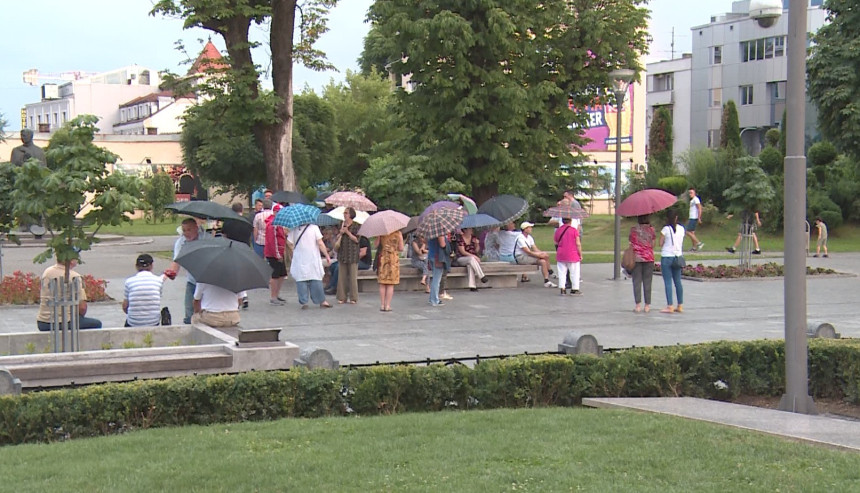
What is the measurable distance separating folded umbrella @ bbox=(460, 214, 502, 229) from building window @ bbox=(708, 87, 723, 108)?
56.0m

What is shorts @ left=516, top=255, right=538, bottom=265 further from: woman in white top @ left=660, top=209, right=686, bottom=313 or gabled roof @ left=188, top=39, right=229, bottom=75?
gabled roof @ left=188, top=39, right=229, bottom=75

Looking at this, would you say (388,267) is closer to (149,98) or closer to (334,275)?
(334,275)

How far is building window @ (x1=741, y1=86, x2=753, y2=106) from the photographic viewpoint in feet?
229

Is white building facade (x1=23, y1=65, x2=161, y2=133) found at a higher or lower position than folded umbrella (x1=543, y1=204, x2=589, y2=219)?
higher

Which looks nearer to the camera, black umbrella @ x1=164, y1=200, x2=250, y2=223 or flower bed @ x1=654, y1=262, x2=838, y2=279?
black umbrella @ x1=164, y1=200, x2=250, y2=223

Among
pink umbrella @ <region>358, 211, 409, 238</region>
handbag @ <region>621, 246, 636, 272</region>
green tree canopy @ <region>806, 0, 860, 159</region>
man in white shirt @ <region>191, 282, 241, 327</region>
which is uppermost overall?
green tree canopy @ <region>806, 0, 860, 159</region>

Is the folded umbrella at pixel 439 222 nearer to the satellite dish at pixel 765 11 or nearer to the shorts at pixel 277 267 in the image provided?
the shorts at pixel 277 267

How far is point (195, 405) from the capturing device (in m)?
8.60

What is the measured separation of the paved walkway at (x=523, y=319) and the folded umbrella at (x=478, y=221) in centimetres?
136

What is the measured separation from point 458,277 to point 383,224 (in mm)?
3985

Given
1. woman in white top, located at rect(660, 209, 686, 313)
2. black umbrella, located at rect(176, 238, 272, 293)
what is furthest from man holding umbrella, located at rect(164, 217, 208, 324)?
woman in white top, located at rect(660, 209, 686, 313)

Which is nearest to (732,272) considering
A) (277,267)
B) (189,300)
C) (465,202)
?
(465,202)

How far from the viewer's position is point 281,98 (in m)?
23.7

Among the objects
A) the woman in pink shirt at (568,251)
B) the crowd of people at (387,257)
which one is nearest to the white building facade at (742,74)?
the crowd of people at (387,257)
